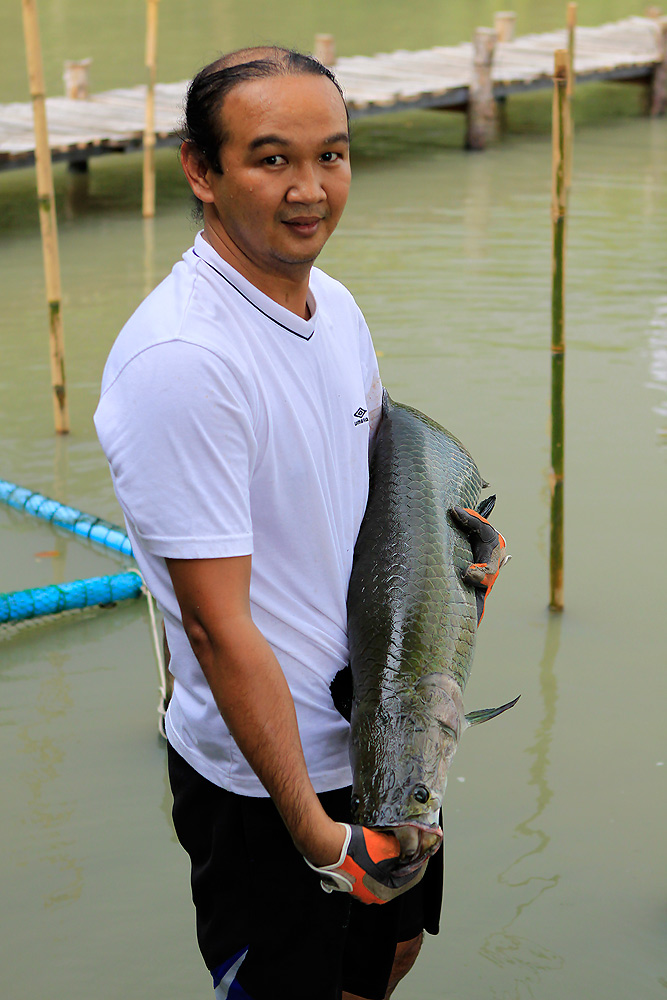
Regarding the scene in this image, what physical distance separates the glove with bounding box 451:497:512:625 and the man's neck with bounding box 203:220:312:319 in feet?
2.01

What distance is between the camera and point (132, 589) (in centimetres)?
411

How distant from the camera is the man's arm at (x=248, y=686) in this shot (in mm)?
1540

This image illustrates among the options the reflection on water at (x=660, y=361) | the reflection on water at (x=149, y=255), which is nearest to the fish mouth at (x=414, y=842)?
the reflection on water at (x=660, y=361)

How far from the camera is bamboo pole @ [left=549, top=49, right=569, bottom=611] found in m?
3.20

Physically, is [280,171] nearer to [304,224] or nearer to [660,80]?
[304,224]

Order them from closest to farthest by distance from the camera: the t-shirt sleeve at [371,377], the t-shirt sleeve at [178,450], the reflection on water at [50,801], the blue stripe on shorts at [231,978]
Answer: the t-shirt sleeve at [178,450] < the blue stripe on shorts at [231,978] < the t-shirt sleeve at [371,377] < the reflection on water at [50,801]

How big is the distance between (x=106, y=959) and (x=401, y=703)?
49.6 inches

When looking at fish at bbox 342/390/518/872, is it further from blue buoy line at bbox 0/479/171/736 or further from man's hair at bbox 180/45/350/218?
blue buoy line at bbox 0/479/171/736

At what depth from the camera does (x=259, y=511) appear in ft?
5.53

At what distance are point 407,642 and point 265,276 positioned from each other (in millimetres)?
647

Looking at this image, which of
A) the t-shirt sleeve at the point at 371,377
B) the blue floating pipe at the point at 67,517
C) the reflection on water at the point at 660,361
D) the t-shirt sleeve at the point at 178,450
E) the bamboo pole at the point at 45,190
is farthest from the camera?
the reflection on water at the point at 660,361

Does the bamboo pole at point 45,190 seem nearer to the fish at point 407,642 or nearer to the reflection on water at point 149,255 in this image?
the reflection on water at point 149,255

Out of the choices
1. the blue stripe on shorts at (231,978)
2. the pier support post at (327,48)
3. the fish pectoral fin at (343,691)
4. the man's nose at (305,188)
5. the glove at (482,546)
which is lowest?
the blue stripe on shorts at (231,978)

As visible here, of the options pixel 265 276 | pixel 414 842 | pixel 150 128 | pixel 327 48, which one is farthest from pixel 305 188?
pixel 327 48
